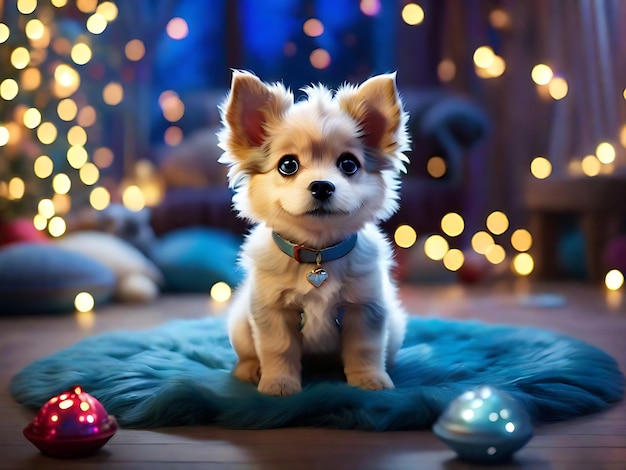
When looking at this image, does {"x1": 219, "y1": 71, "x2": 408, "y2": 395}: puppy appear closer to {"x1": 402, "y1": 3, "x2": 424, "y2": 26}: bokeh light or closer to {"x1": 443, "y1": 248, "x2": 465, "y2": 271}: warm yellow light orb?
{"x1": 443, "y1": 248, "x2": 465, "y2": 271}: warm yellow light orb

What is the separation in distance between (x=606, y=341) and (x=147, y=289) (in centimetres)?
184

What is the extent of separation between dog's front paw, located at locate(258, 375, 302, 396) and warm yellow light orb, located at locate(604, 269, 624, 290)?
2.28m

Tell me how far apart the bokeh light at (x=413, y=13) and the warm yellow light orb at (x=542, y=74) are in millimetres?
963

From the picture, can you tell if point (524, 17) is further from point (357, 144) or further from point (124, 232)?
point (357, 144)

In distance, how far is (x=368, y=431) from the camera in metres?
1.59

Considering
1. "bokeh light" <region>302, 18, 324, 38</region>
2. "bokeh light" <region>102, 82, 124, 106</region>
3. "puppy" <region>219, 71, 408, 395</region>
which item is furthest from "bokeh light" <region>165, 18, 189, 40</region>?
"puppy" <region>219, 71, 408, 395</region>

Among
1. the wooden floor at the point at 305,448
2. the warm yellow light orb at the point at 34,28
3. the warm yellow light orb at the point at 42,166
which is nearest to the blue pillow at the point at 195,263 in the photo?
the warm yellow light orb at the point at 42,166

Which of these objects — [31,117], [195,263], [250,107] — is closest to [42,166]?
[31,117]

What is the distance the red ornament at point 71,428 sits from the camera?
4.67ft

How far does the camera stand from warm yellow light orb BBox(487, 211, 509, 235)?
4.75m

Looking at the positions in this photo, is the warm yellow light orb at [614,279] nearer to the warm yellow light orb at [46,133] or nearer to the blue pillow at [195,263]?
the blue pillow at [195,263]

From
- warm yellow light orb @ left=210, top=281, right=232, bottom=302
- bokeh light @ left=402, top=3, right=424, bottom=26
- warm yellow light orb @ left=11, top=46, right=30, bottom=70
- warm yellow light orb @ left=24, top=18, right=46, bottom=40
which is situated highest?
bokeh light @ left=402, top=3, right=424, bottom=26

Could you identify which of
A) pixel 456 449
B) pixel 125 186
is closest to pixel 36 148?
pixel 125 186

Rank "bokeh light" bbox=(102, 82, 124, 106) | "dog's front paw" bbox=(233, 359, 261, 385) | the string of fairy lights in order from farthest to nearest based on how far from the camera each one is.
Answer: "bokeh light" bbox=(102, 82, 124, 106), the string of fairy lights, "dog's front paw" bbox=(233, 359, 261, 385)
